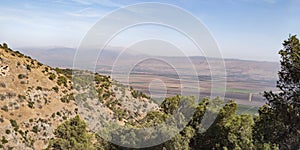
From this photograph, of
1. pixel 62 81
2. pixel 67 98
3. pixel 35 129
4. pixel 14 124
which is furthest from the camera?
pixel 62 81

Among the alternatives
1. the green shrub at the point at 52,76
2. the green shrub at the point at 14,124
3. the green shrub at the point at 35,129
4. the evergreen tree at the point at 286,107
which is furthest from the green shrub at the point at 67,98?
the evergreen tree at the point at 286,107

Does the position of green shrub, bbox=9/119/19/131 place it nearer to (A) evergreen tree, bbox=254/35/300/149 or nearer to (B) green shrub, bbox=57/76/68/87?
(B) green shrub, bbox=57/76/68/87

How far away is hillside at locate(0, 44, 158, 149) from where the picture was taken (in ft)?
78.0

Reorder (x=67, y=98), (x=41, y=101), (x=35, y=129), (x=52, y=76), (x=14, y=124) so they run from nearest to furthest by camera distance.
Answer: (x=14, y=124), (x=35, y=129), (x=41, y=101), (x=67, y=98), (x=52, y=76)

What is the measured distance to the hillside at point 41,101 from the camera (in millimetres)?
23781

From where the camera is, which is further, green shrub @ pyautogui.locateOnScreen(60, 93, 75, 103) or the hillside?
green shrub @ pyautogui.locateOnScreen(60, 93, 75, 103)

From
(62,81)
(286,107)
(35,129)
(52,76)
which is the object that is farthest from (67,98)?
(286,107)

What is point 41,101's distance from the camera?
90.4ft

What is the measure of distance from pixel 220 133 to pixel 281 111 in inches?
95.7

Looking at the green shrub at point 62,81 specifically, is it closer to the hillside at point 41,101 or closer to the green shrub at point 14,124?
the hillside at point 41,101

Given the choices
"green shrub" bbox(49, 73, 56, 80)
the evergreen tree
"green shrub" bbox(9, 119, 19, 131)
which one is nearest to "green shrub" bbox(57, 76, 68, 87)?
"green shrub" bbox(49, 73, 56, 80)

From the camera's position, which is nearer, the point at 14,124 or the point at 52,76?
the point at 14,124

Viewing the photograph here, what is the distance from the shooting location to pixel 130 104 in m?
35.2

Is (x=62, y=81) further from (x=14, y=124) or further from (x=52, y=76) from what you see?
(x=14, y=124)
